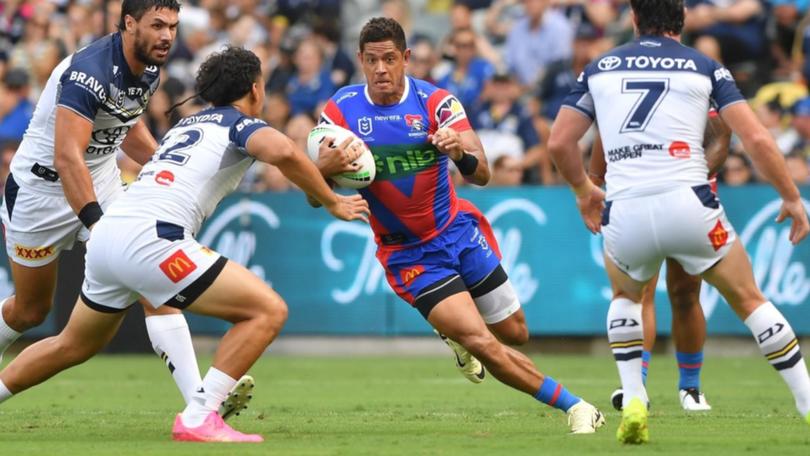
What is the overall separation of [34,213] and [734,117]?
4.57 meters

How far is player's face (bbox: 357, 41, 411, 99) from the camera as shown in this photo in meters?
8.74

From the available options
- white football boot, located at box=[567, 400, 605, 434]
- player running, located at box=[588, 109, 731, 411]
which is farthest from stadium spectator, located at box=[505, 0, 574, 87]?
white football boot, located at box=[567, 400, 605, 434]

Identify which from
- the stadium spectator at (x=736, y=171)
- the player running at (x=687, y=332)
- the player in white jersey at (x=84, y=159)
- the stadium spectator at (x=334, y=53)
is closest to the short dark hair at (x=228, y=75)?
the player in white jersey at (x=84, y=159)

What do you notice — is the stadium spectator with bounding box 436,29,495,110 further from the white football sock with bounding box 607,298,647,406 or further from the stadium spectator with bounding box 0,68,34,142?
the white football sock with bounding box 607,298,647,406

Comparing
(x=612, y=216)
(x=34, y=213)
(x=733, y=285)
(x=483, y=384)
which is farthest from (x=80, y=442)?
(x=483, y=384)

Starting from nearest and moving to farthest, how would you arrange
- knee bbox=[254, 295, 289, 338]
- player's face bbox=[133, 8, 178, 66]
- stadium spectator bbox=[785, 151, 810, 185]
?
1. knee bbox=[254, 295, 289, 338]
2. player's face bbox=[133, 8, 178, 66]
3. stadium spectator bbox=[785, 151, 810, 185]

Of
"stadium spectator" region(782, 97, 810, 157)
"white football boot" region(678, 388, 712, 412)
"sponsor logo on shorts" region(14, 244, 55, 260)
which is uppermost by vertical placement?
"sponsor logo on shorts" region(14, 244, 55, 260)

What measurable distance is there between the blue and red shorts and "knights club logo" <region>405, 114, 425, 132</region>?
2.24ft

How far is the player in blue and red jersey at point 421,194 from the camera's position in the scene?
8703 mm

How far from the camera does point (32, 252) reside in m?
9.21

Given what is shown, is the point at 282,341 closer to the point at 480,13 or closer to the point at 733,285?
the point at 480,13

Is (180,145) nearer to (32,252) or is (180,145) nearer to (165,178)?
(165,178)

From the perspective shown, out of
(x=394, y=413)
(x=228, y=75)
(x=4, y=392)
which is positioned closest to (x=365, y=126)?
(x=228, y=75)

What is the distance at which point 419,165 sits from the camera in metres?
8.95
